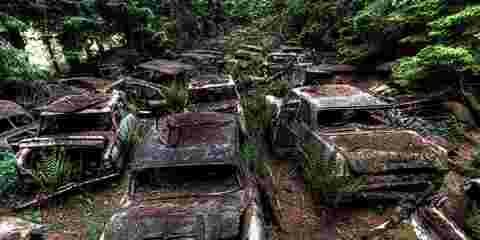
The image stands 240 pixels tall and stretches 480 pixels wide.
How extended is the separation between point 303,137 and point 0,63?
7798mm

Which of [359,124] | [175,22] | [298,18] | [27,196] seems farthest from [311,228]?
[298,18]

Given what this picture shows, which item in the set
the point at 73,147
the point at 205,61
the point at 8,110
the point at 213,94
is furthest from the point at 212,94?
the point at 205,61

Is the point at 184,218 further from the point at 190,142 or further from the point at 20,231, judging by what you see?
the point at 20,231

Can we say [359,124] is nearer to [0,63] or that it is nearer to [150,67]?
[150,67]

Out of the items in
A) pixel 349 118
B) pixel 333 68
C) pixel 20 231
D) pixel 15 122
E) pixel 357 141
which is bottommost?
pixel 20 231

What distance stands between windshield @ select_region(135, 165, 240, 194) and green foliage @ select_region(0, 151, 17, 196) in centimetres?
336

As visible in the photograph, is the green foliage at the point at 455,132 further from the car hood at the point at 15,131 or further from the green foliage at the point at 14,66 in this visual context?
the green foliage at the point at 14,66

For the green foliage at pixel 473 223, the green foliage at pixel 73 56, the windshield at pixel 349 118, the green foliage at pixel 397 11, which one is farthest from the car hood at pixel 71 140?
the green foliage at pixel 397 11

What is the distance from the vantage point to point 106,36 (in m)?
12.9

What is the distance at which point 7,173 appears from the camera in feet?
18.4

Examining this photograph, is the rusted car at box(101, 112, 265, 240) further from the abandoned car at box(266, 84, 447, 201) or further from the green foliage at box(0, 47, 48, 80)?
the green foliage at box(0, 47, 48, 80)

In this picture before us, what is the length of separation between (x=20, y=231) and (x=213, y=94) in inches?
175

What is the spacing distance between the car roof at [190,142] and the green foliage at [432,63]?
495cm

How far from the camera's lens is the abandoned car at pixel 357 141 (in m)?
4.12
